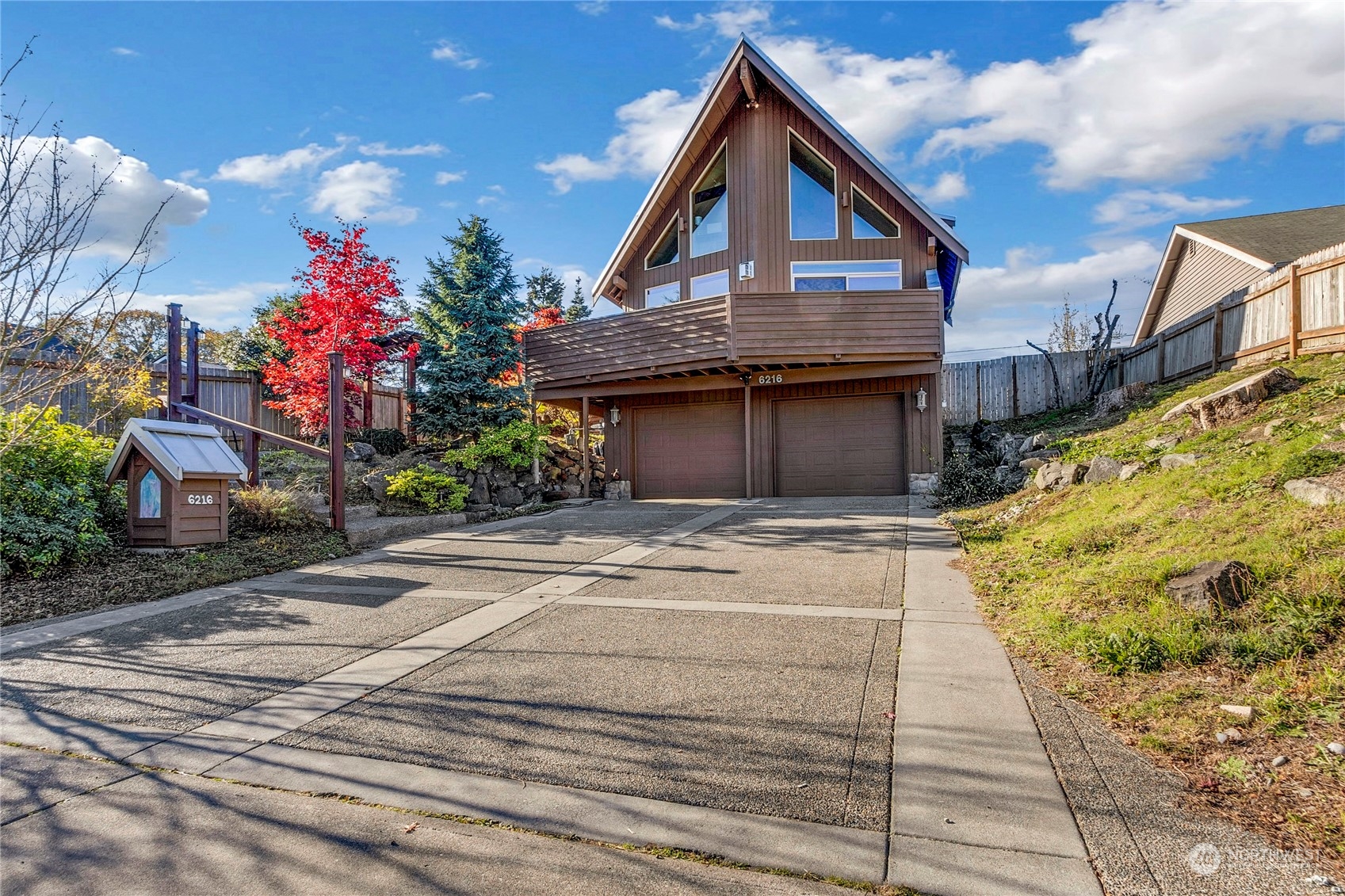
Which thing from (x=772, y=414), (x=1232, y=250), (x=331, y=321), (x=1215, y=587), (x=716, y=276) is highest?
(x=1232, y=250)

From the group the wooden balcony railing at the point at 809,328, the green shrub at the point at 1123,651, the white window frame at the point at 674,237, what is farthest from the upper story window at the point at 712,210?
the green shrub at the point at 1123,651

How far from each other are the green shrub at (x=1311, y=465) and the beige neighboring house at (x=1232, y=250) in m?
14.3

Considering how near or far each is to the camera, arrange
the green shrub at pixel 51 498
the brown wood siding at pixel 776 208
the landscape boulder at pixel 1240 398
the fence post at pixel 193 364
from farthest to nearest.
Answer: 1. the brown wood siding at pixel 776 208
2. the fence post at pixel 193 364
3. the landscape boulder at pixel 1240 398
4. the green shrub at pixel 51 498

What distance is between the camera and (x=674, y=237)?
16.2 metres

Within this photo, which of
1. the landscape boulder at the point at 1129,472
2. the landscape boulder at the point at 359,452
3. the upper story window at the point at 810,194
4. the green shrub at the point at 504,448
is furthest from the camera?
the upper story window at the point at 810,194

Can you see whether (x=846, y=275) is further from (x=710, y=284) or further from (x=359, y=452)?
(x=359, y=452)

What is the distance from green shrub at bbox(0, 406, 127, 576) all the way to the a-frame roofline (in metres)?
12.2

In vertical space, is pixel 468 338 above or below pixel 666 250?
below

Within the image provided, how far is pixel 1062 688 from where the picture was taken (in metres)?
3.44

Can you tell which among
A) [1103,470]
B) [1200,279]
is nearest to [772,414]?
[1103,470]

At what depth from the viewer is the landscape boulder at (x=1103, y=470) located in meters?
7.24

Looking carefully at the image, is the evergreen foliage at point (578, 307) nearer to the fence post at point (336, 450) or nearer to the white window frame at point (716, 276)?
the white window frame at point (716, 276)

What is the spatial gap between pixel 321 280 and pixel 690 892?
16574 millimetres

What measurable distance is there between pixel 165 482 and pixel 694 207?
40.6 ft
